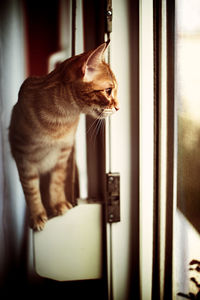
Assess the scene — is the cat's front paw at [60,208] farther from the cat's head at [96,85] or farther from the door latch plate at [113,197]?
the cat's head at [96,85]

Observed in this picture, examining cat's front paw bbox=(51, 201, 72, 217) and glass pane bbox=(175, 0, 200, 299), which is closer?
glass pane bbox=(175, 0, 200, 299)

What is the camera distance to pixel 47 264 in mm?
914

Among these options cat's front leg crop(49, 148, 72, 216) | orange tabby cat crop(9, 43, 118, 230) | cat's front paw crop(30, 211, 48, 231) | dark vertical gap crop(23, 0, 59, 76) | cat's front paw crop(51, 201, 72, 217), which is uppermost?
dark vertical gap crop(23, 0, 59, 76)

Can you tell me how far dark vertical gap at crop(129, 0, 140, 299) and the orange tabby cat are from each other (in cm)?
11

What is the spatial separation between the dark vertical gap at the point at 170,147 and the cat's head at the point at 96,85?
19 centimetres

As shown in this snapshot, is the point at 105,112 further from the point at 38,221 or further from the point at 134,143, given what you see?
the point at 38,221

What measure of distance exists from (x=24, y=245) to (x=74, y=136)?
453mm

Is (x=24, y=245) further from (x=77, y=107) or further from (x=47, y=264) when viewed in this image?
(x=77, y=107)

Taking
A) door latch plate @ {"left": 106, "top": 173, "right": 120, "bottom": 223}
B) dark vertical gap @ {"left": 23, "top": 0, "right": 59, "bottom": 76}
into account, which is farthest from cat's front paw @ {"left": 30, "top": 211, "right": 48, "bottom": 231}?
dark vertical gap @ {"left": 23, "top": 0, "right": 59, "bottom": 76}

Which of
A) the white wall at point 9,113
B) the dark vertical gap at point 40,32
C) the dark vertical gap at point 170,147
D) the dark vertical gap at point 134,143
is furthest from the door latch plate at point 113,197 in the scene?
the dark vertical gap at point 40,32

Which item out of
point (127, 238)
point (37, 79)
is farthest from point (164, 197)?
point (37, 79)

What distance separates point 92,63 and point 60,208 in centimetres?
51

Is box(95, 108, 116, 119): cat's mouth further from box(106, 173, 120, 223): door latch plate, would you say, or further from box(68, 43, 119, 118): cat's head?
box(106, 173, 120, 223): door latch plate

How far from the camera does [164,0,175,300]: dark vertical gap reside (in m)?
0.78
